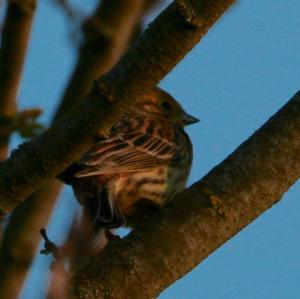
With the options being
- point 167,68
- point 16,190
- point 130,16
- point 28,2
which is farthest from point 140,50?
point 130,16

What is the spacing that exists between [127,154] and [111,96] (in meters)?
2.48

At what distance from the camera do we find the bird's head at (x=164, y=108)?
6675 millimetres

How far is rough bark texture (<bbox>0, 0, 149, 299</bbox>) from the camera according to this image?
161 inches

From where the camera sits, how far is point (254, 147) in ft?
11.3

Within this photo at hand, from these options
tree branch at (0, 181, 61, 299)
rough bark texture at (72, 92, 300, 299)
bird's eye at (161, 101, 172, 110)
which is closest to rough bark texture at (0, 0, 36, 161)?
tree branch at (0, 181, 61, 299)

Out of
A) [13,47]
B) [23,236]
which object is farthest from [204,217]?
[13,47]

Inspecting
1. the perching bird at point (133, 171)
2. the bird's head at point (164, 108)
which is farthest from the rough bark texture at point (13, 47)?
the bird's head at point (164, 108)

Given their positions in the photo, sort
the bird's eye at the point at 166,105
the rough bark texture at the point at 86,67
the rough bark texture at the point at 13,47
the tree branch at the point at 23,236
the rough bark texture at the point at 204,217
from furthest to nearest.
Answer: the bird's eye at the point at 166,105, the rough bark texture at the point at 86,67, the rough bark texture at the point at 13,47, the tree branch at the point at 23,236, the rough bark texture at the point at 204,217

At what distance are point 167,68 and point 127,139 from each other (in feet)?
9.15

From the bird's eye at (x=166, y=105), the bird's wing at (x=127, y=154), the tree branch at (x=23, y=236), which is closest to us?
the tree branch at (x=23, y=236)

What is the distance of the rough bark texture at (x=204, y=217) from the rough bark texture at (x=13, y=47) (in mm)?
914

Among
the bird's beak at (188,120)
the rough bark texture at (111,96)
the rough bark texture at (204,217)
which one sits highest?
the rough bark texture at (111,96)

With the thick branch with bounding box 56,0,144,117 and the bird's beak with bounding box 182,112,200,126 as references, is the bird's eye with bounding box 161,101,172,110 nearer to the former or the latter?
the bird's beak with bounding box 182,112,200,126

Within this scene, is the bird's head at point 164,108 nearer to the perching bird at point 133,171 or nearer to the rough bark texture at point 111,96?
the perching bird at point 133,171
